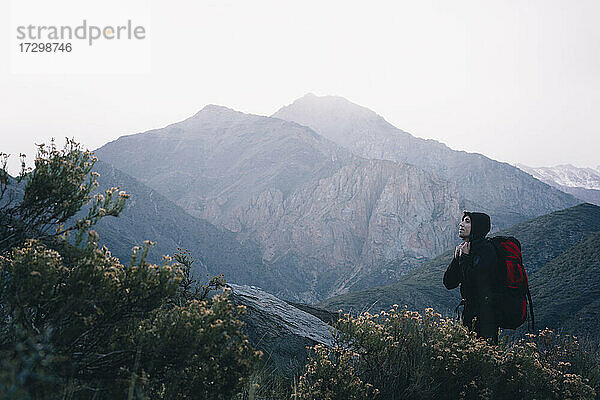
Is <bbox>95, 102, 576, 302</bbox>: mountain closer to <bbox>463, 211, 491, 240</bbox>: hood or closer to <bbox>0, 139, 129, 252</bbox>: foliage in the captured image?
<bbox>463, 211, 491, 240</bbox>: hood

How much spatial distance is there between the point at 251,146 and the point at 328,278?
65898 millimetres

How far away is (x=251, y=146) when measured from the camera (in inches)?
5704

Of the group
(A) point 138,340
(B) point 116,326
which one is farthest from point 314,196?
(A) point 138,340

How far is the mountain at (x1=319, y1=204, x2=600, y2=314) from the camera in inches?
1548

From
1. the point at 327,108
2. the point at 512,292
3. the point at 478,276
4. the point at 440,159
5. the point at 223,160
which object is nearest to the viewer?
the point at 512,292

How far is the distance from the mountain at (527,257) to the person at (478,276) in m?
32.4

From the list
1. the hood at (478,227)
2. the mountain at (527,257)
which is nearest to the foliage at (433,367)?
the hood at (478,227)

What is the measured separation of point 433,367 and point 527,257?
4311 centimetres

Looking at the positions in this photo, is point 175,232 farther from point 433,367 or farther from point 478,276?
point 433,367

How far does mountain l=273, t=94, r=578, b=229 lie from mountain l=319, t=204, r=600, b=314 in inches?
2320

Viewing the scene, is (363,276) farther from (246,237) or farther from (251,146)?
(251,146)

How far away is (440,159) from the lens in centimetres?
15612

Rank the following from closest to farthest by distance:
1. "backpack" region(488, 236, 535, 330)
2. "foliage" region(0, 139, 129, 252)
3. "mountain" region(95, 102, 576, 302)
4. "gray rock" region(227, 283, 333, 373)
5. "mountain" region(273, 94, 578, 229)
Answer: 1. "foliage" region(0, 139, 129, 252)
2. "backpack" region(488, 236, 535, 330)
3. "gray rock" region(227, 283, 333, 373)
4. "mountain" region(95, 102, 576, 302)
5. "mountain" region(273, 94, 578, 229)

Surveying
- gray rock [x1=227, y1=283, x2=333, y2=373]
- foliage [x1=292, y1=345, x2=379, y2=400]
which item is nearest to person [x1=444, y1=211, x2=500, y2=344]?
foliage [x1=292, y1=345, x2=379, y2=400]
